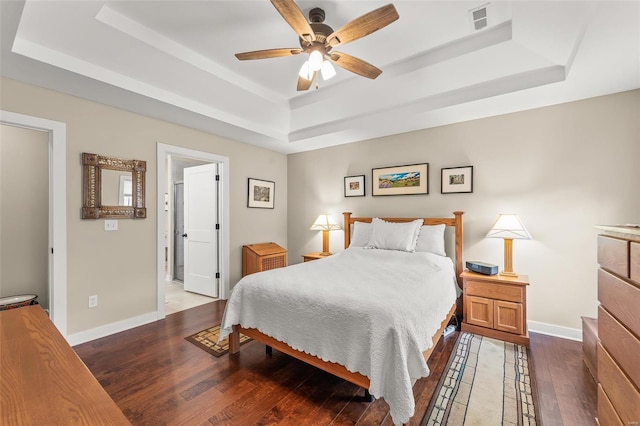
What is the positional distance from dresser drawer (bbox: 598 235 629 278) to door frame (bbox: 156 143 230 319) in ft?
12.5

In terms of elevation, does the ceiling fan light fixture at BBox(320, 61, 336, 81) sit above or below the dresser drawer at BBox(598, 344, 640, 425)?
above

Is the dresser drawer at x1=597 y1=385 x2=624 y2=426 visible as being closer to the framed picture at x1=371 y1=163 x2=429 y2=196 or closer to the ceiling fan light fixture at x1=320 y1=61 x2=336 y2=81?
the ceiling fan light fixture at x1=320 y1=61 x2=336 y2=81

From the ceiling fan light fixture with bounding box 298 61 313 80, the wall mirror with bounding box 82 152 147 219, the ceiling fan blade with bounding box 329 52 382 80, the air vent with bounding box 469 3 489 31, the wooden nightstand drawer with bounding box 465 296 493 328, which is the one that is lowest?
the wooden nightstand drawer with bounding box 465 296 493 328

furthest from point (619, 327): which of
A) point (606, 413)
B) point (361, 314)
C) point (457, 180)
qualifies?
point (457, 180)

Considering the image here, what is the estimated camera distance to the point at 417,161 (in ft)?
12.7

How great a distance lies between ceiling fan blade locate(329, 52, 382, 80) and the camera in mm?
2215

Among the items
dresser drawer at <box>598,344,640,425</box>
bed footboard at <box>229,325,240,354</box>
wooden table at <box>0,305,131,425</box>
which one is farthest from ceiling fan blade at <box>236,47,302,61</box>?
dresser drawer at <box>598,344,640,425</box>

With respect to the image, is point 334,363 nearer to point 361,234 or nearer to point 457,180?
point 361,234

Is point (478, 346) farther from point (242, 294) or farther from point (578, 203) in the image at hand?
point (242, 294)

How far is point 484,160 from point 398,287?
2192 millimetres

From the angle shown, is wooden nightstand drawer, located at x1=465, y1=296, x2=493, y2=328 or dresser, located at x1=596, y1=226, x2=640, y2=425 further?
wooden nightstand drawer, located at x1=465, y1=296, x2=493, y2=328

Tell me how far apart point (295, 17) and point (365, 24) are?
0.46 metres

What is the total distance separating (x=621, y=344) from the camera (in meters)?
1.03

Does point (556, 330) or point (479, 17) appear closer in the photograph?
point (479, 17)
